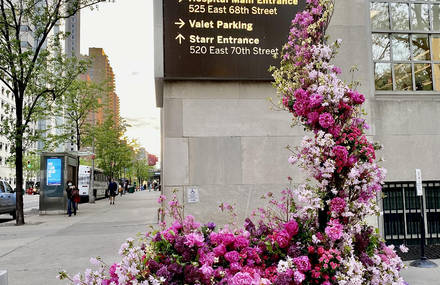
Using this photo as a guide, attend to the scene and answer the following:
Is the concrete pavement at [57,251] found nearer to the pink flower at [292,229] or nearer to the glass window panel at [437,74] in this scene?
the pink flower at [292,229]

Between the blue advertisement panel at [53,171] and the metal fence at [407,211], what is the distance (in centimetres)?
1755

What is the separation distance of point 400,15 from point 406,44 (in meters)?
0.64

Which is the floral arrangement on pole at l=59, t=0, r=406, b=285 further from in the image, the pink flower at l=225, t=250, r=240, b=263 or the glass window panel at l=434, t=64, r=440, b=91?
the glass window panel at l=434, t=64, r=440, b=91

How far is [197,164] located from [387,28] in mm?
5020

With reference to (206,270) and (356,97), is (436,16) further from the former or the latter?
(206,270)

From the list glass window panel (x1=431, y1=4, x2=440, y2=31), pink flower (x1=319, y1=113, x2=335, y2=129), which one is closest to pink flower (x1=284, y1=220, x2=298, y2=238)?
pink flower (x1=319, y1=113, x2=335, y2=129)

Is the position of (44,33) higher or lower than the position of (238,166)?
higher

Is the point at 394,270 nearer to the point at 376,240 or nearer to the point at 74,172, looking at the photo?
the point at 376,240

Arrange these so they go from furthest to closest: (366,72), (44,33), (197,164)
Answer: (44,33), (366,72), (197,164)

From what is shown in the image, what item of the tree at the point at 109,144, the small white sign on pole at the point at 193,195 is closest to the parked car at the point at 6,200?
the tree at the point at 109,144

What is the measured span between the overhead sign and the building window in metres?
2.39

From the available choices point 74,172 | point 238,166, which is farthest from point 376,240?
point 74,172

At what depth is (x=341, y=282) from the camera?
2994mm

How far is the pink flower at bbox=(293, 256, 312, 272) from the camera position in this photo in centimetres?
313
